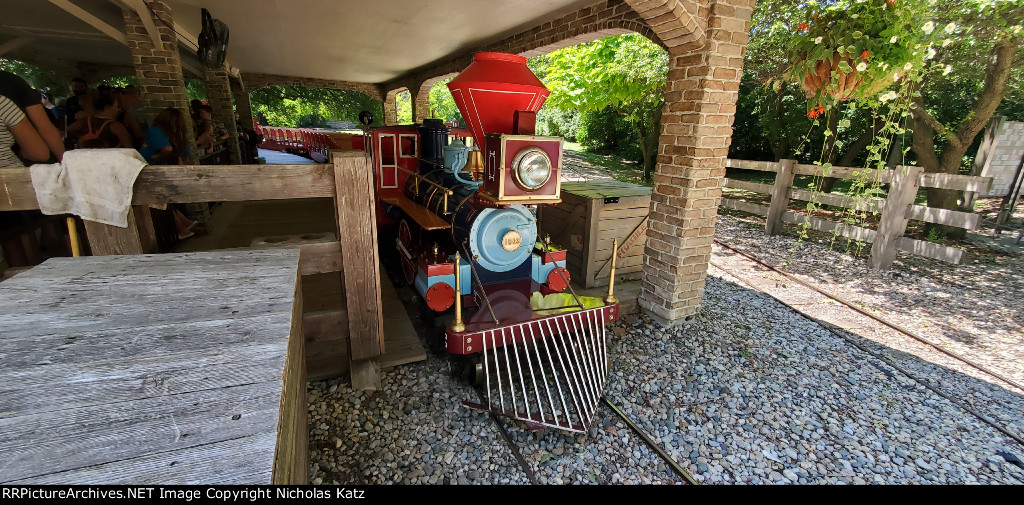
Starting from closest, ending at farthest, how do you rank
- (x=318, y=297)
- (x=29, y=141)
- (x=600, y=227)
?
(x=29, y=141)
(x=318, y=297)
(x=600, y=227)

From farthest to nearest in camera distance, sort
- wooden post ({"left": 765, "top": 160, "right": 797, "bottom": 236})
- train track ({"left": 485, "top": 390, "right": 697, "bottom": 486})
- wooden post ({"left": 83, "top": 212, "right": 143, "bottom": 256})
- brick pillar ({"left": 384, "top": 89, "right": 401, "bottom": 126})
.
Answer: brick pillar ({"left": 384, "top": 89, "right": 401, "bottom": 126}), wooden post ({"left": 765, "top": 160, "right": 797, "bottom": 236}), train track ({"left": 485, "top": 390, "right": 697, "bottom": 486}), wooden post ({"left": 83, "top": 212, "right": 143, "bottom": 256})

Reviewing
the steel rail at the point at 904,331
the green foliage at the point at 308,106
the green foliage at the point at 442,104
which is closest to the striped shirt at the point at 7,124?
the steel rail at the point at 904,331

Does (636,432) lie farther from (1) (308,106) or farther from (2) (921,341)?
(1) (308,106)

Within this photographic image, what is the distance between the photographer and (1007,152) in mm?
7105

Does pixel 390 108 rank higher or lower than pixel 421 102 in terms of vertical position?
higher

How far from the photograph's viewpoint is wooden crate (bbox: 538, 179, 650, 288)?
4.51m

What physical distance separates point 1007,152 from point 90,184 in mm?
11780

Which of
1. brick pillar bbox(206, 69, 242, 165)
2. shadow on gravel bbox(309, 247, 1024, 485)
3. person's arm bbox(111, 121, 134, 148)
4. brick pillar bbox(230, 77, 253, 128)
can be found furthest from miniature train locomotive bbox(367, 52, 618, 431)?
brick pillar bbox(230, 77, 253, 128)

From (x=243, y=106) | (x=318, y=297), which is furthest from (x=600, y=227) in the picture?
(x=243, y=106)

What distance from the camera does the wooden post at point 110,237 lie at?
6.81 feet

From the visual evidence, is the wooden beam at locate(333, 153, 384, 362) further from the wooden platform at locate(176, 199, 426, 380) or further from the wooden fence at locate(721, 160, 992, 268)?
the wooden fence at locate(721, 160, 992, 268)

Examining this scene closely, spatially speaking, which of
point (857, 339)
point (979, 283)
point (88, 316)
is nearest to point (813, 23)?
point (857, 339)

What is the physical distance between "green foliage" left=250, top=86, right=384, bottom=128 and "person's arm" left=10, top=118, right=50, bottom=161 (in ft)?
47.6

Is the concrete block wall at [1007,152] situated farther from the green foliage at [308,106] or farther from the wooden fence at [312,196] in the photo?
the green foliage at [308,106]
